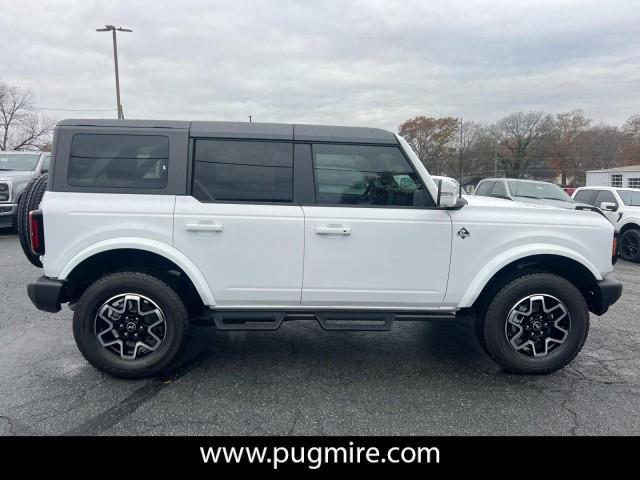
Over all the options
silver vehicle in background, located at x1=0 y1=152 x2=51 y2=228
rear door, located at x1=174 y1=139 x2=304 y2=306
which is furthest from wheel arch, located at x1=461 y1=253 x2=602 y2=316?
silver vehicle in background, located at x1=0 y1=152 x2=51 y2=228

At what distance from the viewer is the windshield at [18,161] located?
415 inches

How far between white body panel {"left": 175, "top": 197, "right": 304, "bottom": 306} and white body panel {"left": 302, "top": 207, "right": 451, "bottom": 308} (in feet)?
0.43

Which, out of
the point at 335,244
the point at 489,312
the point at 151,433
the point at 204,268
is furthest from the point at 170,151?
the point at 489,312

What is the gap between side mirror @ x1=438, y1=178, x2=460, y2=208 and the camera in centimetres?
301

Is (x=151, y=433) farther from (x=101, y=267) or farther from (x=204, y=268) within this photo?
(x=101, y=267)

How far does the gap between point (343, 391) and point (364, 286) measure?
33.2 inches

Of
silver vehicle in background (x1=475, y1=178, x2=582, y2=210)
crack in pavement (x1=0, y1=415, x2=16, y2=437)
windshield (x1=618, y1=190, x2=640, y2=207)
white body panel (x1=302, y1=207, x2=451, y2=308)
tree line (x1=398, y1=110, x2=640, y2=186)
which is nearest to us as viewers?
crack in pavement (x1=0, y1=415, x2=16, y2=437)

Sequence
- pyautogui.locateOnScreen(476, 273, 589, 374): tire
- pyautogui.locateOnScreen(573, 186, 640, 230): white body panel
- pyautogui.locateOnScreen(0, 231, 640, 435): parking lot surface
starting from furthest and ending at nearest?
pyautogui.locateOnScreen(573, 186, 640, 230): white body panel → pyautogui.locateOnScreen(476, 273, 589, 374): tire → pyautogui.locateOnScreen(0, 231, 640, 435): parking lot surface

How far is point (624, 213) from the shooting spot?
9.02 metres

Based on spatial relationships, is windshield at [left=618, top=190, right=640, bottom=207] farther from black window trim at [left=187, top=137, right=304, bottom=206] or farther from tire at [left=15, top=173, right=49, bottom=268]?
tire at [left=15, top=173, right=49, bottom=268]

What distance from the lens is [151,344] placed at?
3.20 m

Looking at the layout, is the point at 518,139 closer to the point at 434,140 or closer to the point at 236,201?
→ the point at 434,140

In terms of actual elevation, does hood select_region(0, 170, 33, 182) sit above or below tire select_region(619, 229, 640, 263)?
above
